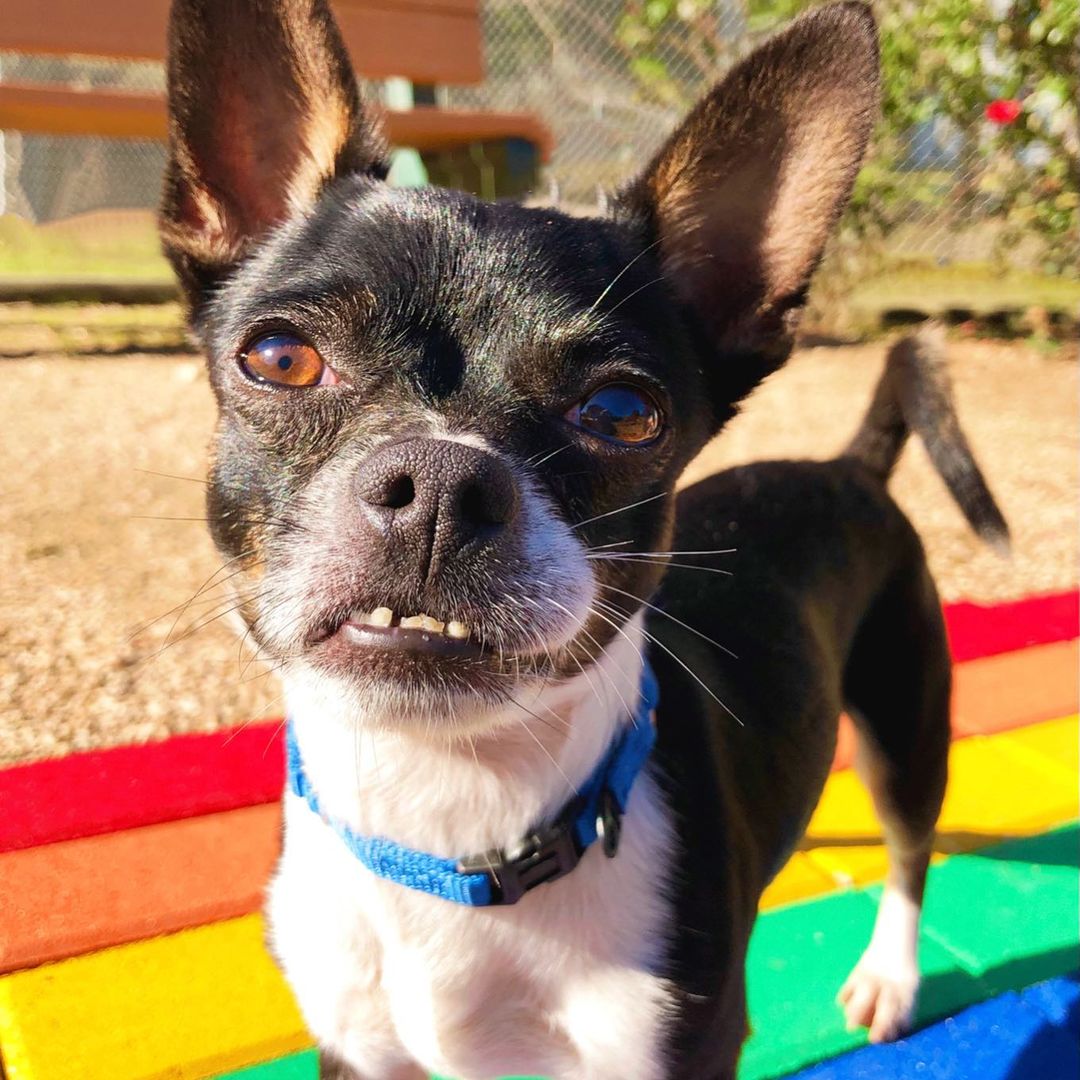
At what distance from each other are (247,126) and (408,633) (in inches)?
41.0

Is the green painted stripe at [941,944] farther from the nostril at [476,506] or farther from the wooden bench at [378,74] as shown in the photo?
the wooden bench at [378,74]

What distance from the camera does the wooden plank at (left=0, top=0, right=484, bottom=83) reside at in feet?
16.0

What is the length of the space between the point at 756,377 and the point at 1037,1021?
61.4 inches

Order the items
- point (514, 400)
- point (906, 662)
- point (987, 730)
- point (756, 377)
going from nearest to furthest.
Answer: point (514, 400)
point (756, 377)
point (906, 662)
point (987, 730)

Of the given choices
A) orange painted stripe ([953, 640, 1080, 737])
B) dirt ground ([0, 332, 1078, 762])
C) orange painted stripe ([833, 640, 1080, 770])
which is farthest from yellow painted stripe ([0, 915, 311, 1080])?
orange painted stripe ([953, 640, 1080, 737])

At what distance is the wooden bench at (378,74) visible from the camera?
497cm

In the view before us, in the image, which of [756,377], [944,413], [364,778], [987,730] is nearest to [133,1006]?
[364,778]

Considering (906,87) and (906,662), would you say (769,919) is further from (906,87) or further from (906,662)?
(906,87)

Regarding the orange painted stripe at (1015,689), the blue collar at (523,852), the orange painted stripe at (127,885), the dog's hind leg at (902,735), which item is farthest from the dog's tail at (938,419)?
the orange painted stripe at (127,885)

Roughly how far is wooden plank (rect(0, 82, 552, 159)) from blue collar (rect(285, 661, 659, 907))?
3.49 metres

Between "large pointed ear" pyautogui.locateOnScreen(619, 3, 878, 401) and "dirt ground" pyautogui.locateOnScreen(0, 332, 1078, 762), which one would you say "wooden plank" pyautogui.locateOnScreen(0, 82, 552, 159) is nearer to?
"dirt ground" pyautogui.locateOnScreen(0, 332, 1078, 762)

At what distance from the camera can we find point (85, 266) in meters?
5.21

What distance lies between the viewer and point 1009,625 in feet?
13.2

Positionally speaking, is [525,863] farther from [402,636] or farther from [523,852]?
[402,636]
